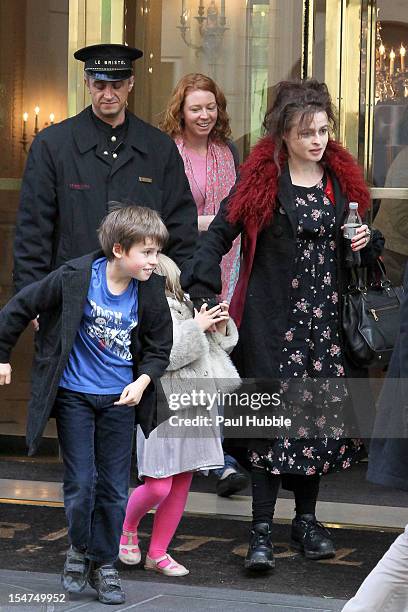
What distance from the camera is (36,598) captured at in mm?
4855

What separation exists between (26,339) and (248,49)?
2121 millimetres

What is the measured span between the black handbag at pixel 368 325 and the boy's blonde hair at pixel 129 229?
1.00m

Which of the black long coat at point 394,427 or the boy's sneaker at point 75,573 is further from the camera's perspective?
the boy's sneaker at point 75,573

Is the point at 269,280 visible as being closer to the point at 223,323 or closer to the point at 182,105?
the point at 223,323

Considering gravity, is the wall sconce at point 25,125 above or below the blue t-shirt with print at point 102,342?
above

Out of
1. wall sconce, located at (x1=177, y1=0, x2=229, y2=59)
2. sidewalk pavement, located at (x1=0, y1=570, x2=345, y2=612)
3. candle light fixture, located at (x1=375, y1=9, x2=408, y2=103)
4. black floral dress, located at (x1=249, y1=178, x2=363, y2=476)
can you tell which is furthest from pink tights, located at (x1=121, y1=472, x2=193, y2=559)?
wall sconce, located at (x1=177, y1=0, x2=229, y2=59)

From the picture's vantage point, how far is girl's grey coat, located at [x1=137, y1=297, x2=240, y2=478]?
5273 millimetres

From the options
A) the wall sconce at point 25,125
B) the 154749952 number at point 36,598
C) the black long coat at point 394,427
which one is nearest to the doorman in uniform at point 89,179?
the 154749952 number at point 36,598

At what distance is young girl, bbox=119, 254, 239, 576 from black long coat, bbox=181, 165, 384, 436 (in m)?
0.10

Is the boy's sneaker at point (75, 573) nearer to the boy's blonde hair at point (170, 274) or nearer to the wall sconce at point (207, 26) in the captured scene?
the boy's blonde hair at point (170, 274)

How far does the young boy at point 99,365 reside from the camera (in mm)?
4836

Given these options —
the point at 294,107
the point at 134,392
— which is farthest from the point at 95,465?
the point at 294,107

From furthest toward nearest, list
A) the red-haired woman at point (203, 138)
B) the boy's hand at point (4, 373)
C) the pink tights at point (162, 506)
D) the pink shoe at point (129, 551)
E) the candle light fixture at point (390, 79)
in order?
the candle light fixture at point (390, 79) < the red-haired woman at point (203, 138) < the pink shoe at point (129, 551) < the pink tights at point (162, 506) < the boy's hand at point (4, 373)

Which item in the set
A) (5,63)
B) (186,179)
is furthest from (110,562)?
(5,63)
